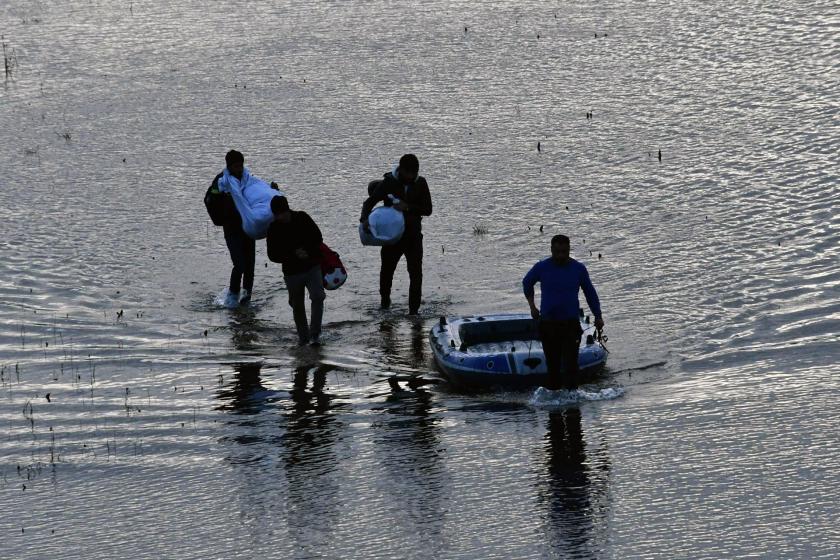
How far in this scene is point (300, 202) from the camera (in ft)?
72.5

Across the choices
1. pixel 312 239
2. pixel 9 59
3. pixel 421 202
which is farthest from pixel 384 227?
pixel 9 59

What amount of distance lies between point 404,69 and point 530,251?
36.2 feet

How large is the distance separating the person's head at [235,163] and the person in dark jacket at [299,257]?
1.43m

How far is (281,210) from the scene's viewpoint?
15133 millimetres

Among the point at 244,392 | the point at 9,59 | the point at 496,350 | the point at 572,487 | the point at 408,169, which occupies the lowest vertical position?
the point at 572,487

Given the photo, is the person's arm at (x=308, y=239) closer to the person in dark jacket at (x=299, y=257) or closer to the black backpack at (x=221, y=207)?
the person in dark jacket at (x=299, y=257)

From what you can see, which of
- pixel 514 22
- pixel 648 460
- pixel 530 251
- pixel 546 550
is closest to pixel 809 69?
pixel 514 22

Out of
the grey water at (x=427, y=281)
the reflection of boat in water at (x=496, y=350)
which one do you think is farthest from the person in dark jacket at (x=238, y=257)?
the reflection of boat in water at (x=496, y=350)

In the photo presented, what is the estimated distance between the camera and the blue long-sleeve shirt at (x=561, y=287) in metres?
13.4

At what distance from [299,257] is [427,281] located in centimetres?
332

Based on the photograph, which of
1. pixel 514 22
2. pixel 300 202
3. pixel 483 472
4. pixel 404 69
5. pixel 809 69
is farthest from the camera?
pixel 514 22

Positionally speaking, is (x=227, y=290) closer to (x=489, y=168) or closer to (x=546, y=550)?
(x=489, y=168)

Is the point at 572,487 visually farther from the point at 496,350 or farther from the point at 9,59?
the point at 9,59

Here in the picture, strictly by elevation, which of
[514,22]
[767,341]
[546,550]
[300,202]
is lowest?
[546,550]
